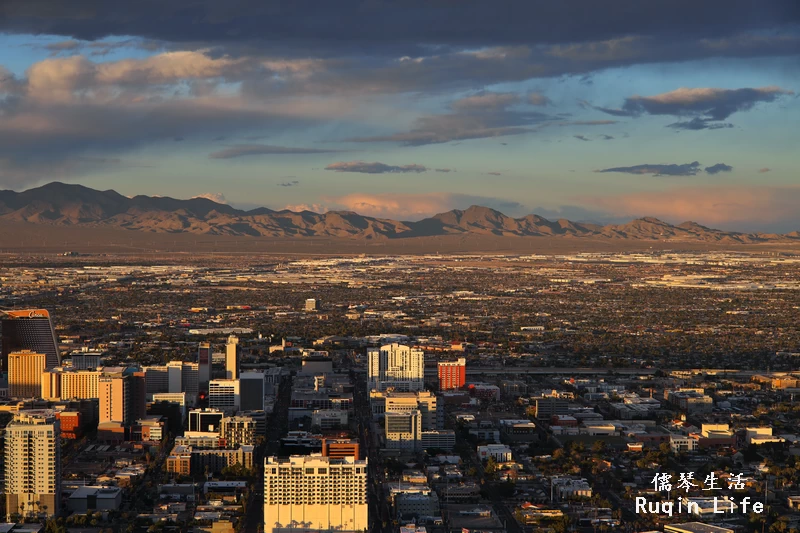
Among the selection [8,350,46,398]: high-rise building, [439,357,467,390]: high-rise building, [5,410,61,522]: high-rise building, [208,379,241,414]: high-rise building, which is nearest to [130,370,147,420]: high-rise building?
[208,379,241,414]: high-rise building

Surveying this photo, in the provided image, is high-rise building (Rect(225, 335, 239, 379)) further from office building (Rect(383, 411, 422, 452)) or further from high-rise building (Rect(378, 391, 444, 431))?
office building (Rect(383, 411, 422, 452))

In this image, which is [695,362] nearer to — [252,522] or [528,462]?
[528,462]

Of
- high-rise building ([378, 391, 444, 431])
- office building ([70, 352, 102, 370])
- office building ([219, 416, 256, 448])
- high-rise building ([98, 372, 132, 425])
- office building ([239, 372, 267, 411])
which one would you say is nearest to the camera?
office building ([219, 416, 256, 448])

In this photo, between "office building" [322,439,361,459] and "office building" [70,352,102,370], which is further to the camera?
"office building" [70,352,102,370]

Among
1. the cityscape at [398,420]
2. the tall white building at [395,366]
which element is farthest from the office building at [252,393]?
the tall white building at [395,366]

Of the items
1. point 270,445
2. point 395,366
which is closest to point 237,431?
point 270,445

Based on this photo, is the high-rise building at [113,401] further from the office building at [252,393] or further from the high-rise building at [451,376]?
the high-rise building at [451,376]

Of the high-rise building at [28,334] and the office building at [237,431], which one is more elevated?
the high-rise building at [28,334]

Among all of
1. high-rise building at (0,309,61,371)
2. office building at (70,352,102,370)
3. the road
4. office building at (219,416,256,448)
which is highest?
high-rise building at (0,309,61,371)
